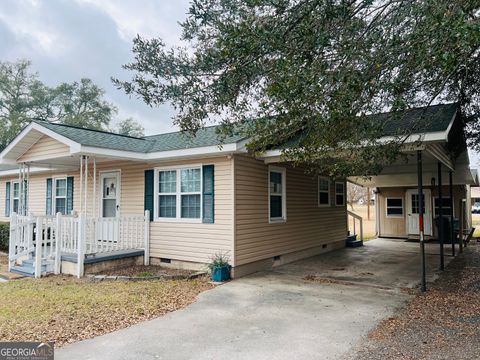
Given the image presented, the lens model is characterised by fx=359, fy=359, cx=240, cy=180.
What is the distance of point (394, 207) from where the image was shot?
54.1 feet

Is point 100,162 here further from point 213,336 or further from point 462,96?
point 462,96

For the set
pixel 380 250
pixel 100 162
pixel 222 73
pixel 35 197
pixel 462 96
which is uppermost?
pixel 462 96

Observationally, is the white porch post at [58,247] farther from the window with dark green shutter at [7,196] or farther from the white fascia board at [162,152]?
the window with dark green shutter at [7,196]

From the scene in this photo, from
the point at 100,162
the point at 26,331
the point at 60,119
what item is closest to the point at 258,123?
the point at 26,331

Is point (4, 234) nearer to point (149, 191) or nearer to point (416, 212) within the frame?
point (149, 191)

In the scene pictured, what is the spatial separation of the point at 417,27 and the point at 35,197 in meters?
12.8

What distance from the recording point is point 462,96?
26.9 ft

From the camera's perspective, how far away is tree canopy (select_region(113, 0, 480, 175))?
4086mm

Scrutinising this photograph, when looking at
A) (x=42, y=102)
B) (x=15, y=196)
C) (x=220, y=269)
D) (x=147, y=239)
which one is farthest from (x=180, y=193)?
(x=42, y=102)

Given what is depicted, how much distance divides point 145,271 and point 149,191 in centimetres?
202

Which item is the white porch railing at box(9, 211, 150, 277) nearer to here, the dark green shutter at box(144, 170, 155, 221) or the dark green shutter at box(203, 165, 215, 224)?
the dark green shutter at box(144, 170, 155, 221)

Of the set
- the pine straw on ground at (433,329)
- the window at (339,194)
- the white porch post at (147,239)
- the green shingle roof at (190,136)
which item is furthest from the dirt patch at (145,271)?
the window at (339,194)

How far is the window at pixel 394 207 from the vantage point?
16.3 metres

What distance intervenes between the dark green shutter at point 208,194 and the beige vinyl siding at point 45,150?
325 cm
